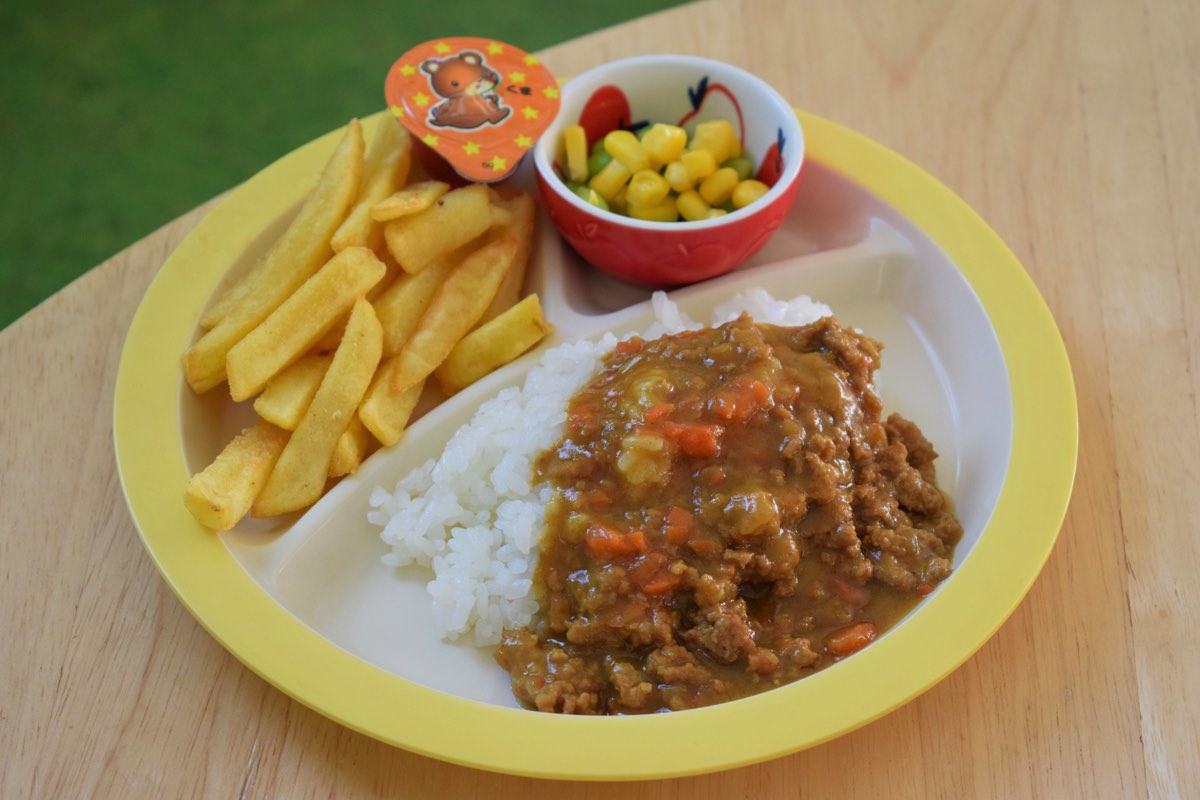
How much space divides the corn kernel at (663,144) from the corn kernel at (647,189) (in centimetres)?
5

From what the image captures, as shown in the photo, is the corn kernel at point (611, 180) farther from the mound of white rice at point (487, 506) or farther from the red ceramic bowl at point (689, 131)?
the mound of white rice at point (487, 506)

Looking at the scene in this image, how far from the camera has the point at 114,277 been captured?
10.6 feet

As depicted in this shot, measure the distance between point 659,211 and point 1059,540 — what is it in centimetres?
139

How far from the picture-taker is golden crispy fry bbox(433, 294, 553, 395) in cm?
308

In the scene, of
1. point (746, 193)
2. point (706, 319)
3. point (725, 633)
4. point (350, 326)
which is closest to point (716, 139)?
point (746, 193)

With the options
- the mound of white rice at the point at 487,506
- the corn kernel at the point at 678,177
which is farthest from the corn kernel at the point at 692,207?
the mound of white rice at the point at 487,506

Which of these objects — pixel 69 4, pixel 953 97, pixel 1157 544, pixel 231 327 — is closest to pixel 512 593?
pixel 231 327

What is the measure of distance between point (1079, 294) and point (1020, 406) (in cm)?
68

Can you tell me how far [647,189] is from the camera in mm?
3215

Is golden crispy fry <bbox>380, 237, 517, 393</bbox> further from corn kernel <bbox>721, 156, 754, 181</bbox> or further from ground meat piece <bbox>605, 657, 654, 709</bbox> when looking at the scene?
ground meat piece <bbox>605, 657, 654, 709</bbox>

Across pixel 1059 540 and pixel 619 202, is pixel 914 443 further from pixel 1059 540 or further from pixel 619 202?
pixel 619 202

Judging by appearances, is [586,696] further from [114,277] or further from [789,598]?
[114,277]

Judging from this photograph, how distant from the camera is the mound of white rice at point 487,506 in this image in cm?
274

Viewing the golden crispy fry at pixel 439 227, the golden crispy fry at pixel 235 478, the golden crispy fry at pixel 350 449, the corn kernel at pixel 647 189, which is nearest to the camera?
the golden crispy fry at pixel 235 478
